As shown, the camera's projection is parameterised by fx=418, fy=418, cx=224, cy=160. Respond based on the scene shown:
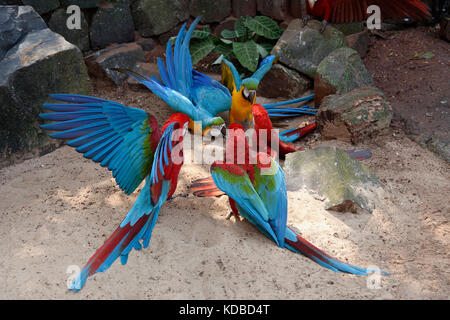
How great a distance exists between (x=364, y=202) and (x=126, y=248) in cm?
143

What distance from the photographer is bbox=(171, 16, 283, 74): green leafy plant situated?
4066mm

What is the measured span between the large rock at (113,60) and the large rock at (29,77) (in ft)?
2.42

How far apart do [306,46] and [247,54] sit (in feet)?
1.90

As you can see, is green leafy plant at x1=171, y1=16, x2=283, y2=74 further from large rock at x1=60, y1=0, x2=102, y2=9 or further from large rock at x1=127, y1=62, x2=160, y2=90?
large rock at x1=60, y1=0, x2=102, y2=9

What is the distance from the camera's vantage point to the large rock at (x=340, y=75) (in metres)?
3.68

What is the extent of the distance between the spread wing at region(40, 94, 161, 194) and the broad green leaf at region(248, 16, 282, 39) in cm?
237

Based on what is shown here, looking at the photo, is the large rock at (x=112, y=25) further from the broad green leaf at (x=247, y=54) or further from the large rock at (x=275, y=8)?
the large rock at (x=275, y=8)

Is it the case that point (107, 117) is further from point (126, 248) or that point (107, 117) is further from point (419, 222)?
point (419, 222)

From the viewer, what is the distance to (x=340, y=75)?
3.68 meters

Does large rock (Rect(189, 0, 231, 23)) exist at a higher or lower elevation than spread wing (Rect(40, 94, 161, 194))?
higher

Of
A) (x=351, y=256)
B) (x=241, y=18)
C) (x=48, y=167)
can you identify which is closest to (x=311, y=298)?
(x=351, y=256)

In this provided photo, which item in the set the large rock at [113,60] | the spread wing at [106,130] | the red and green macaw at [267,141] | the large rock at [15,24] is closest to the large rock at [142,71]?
the large rock at [113,60]

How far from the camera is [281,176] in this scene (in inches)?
91.0

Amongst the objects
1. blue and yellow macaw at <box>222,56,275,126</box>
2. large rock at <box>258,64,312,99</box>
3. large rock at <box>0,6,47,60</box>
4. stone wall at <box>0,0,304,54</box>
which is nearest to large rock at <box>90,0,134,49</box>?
stone wall at <box>0,0,304,54</box>
